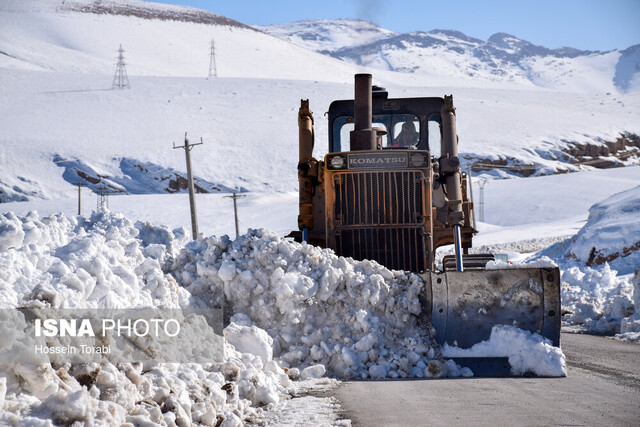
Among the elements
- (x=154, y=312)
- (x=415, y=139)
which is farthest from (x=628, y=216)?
(x=154, y=312)

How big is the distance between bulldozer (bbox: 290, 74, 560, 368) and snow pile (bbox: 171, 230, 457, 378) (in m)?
0.39

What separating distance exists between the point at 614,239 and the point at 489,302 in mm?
15651

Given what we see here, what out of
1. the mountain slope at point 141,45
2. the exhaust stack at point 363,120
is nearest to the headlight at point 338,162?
the exhaust stack at point 363,120

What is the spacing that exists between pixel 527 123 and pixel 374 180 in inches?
3333

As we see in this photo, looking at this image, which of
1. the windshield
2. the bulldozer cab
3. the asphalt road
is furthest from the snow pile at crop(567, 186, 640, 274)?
the asphalt road

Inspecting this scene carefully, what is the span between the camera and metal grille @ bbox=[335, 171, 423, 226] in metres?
10.0

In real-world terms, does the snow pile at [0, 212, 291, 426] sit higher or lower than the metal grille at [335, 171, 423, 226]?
lower

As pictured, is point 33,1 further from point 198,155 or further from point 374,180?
point 374,180

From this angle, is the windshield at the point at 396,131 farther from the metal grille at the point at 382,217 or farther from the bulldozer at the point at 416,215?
the metal grille at the point at 382,217

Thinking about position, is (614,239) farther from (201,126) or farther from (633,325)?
(201,126)

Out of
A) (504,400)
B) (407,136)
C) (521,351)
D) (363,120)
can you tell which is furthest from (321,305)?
(407,136)

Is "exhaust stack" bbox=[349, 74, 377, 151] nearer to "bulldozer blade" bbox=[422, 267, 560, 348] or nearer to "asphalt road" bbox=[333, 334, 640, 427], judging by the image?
"bulldozer blade" bbox=[422, 267, 560, 348]

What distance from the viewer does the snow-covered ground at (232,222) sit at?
20.8ft

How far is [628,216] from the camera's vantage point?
25406 mm
